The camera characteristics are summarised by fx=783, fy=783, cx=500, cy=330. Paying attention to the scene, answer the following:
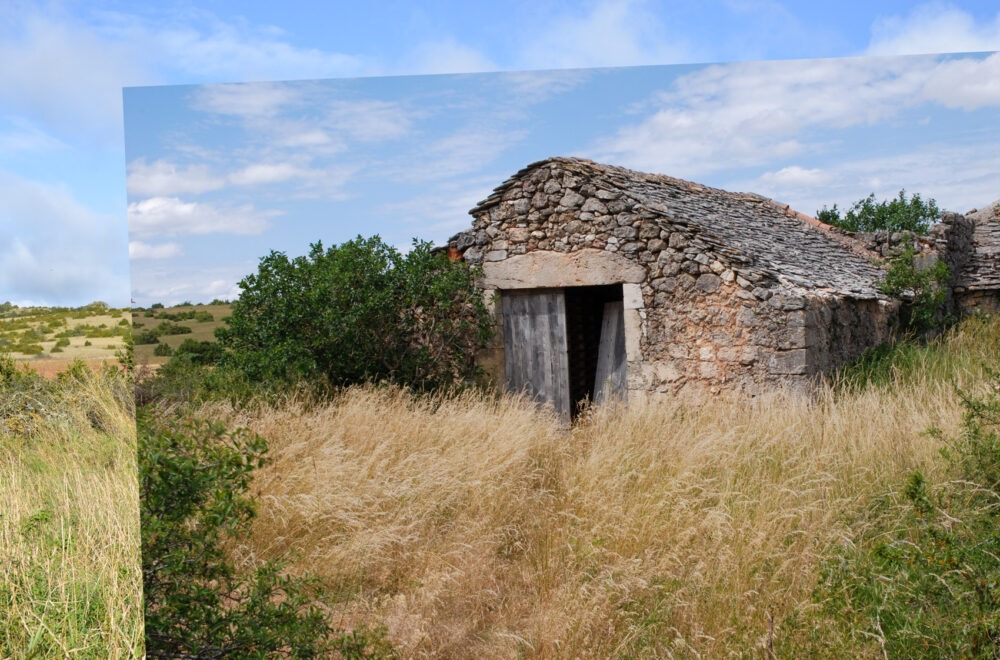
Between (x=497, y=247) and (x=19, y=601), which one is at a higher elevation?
(x=497, y=247)

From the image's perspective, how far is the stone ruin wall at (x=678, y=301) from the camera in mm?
8133

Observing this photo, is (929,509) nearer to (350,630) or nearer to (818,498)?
(818,498)

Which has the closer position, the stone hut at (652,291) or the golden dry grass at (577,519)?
the golden dry grass at (577,519)

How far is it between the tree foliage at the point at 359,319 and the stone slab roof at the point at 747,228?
49.6 inches

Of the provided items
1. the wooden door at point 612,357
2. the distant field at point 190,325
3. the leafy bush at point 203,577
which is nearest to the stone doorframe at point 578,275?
the wooden door at point 612,357

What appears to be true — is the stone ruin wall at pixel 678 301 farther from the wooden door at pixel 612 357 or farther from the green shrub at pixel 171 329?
the green shrub at pixel 171 329

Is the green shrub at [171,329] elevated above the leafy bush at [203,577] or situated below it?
above

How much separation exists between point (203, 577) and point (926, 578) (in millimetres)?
3392

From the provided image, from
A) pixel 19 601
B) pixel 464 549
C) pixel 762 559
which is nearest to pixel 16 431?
pixel 19 601

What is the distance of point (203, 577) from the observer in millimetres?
3590

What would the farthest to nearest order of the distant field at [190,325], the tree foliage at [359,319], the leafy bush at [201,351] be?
the leafy bush at [201,351] < the tree foliage at [359,319] < the distant field at [190,325]

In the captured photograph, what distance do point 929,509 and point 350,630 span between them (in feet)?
10.1

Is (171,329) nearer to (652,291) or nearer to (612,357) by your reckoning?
(652,291)

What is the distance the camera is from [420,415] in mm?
7523
